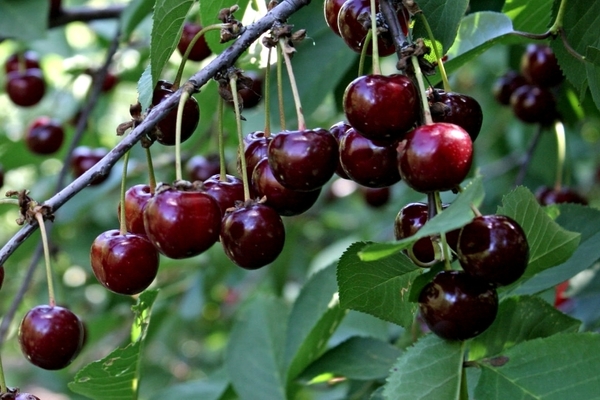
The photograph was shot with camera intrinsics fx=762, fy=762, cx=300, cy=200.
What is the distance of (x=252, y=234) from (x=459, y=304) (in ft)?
1.30

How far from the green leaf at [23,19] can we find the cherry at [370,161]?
1830mm

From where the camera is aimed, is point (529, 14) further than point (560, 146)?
No

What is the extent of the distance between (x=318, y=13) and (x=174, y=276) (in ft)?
9.03

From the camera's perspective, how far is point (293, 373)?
202 centimetres

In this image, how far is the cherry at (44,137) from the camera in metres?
3.49

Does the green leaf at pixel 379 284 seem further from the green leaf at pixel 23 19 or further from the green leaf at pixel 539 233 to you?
the green leaf at pixel 23 19

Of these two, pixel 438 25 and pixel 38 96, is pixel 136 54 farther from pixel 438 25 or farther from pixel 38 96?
pixel 438 25

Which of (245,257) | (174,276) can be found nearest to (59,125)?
(174,276)


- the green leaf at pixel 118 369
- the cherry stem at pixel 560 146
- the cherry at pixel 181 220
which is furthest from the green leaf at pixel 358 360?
the cherry stem at pixel 560 146

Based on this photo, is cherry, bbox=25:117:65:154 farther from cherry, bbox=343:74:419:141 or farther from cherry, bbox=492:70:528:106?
cherry, bbox=343:74:419:141

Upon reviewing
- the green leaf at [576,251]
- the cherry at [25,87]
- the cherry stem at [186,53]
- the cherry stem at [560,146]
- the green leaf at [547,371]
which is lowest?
the cherry stem at [560,146]

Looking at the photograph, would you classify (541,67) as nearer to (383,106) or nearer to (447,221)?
(383,106)

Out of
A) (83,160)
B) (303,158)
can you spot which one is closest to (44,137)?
(83,160)

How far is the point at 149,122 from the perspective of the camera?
1346 millimetres
